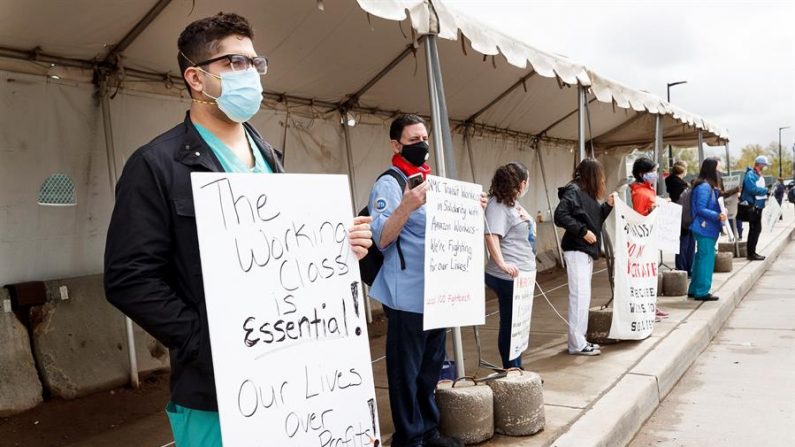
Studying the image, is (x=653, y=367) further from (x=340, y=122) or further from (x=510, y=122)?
Answer: (x=510, y=122)

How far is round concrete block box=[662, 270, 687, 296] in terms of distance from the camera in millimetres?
8859

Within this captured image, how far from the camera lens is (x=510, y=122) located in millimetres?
11125

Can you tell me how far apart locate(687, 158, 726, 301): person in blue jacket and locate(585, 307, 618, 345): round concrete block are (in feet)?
8.52

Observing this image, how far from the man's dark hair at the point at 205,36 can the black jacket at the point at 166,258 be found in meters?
0.25

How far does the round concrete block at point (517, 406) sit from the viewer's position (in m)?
3.85

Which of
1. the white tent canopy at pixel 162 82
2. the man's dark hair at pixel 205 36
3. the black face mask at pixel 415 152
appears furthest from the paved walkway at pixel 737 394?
the man's dark hair at pixel 205 36

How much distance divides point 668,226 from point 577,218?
6.99 ft

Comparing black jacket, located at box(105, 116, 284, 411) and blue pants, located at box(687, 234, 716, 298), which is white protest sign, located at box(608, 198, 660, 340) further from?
black jacket, located at box(105, 116, 284, 411)

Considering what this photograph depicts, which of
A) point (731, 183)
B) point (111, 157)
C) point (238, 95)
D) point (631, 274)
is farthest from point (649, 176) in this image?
point (731, 183)

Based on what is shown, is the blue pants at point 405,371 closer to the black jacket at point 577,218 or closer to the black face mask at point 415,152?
the black face mask at point 415,152

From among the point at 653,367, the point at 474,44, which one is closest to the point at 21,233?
the point at 474,44

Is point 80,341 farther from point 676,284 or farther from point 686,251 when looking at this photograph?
A: point 686,251

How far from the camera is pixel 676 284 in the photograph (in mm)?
8875

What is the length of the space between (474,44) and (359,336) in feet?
9.90
